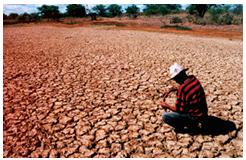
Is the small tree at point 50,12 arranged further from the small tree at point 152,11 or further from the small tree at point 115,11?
the small tree at point 152,11

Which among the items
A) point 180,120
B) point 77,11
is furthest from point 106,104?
point 77,11

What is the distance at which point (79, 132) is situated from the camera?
3867mm

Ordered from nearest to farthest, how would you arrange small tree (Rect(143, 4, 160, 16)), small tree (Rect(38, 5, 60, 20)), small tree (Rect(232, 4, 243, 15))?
1. small tree (Rect(232, 4, 243, 15))
2. small tree (Rect(38, 5, 60, 20))
3. small tree (Rect(143, 4, 160, 16))

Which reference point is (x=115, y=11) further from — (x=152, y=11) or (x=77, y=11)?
(x=77, y=11)

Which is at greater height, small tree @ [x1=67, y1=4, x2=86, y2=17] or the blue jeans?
small tree @ [x1=67, y1=4, x2=86, y2=17]

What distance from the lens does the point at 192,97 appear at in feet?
10.8

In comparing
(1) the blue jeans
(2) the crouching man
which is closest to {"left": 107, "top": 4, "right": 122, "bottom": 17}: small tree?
(1) the blue jeans

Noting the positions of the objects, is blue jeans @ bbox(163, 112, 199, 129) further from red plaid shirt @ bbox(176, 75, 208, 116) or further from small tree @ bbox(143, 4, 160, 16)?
small tree @ bbox(143, 4, 160, 16)

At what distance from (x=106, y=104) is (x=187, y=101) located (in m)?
1.79

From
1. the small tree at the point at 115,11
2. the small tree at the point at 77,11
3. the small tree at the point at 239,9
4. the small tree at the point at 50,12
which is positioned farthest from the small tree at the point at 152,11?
the small tree at the point at 239,9

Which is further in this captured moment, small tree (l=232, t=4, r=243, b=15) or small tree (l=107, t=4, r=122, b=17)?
small tree (l=107, t=4, r=122, b=17)

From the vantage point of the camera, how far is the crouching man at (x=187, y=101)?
3.27 meters

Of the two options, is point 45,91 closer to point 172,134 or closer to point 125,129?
point 125,129

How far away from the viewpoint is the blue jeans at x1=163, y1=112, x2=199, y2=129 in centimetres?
349
